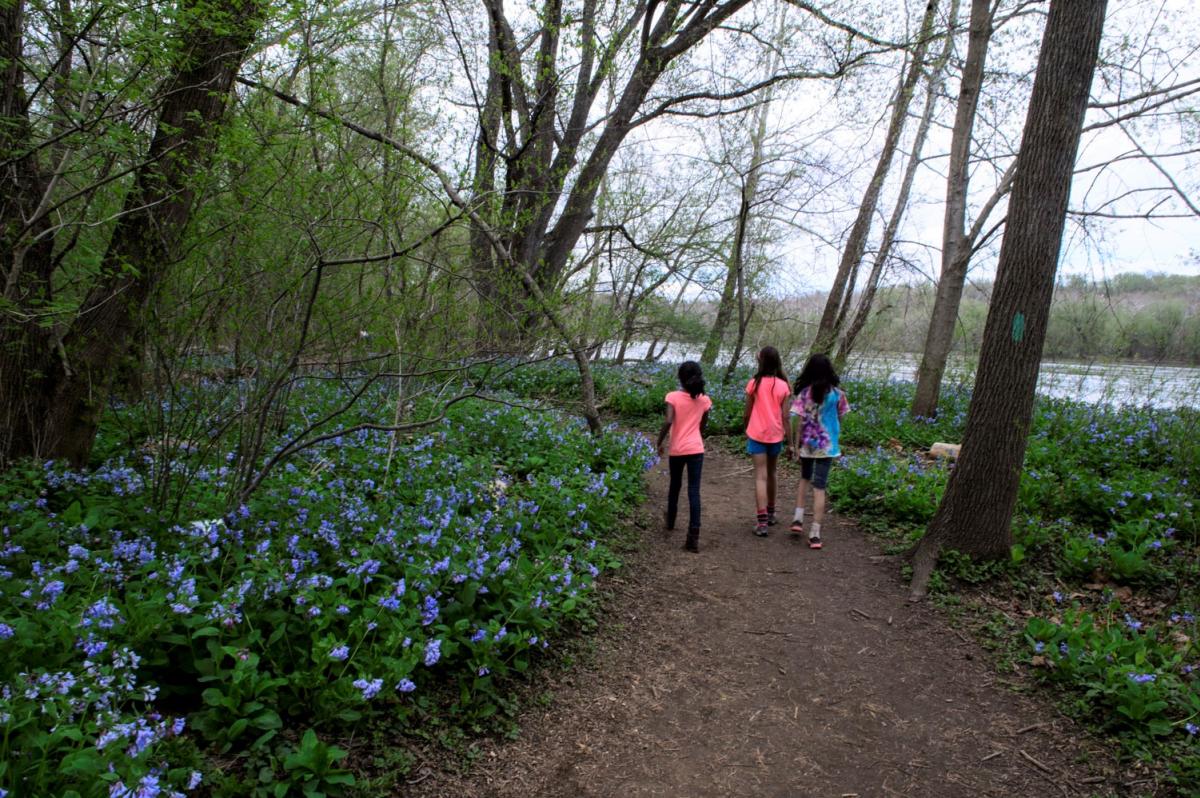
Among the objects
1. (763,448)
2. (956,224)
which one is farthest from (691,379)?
(956,224)

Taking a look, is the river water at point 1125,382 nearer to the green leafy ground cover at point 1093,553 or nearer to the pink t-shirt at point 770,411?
the green leafy ground cover at point 1093,553

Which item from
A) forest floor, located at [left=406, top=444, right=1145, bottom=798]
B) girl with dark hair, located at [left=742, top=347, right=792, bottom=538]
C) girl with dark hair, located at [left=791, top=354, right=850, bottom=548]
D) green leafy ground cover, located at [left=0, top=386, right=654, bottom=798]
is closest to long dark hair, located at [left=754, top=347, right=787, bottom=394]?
girl with dark hair, located at [left=742, top=347, right=792, bottom=538]

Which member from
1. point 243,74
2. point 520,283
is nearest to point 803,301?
point 520,283

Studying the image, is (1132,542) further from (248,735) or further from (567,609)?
(248,735)

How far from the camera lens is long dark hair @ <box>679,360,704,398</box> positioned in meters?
5.25

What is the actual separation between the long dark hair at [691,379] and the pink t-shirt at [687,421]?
0.14 ft

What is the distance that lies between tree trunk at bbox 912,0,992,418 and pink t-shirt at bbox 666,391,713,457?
5774 millimetres

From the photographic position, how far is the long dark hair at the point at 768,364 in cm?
545

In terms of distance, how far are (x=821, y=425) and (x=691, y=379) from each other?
1204 mm

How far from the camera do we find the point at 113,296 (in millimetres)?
3918

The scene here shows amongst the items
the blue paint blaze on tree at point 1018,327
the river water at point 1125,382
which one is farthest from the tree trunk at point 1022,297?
the river water at point 1125,382

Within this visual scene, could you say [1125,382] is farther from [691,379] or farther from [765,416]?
[691,379]

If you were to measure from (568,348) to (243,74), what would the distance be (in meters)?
3.33

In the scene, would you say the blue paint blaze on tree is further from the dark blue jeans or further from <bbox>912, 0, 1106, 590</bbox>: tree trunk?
the dark blue jeans
